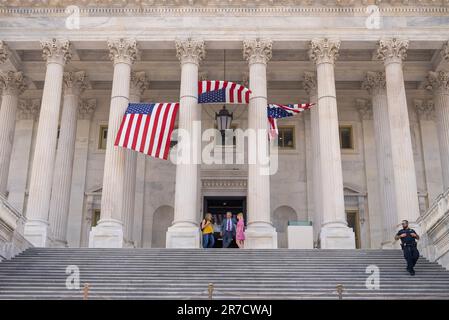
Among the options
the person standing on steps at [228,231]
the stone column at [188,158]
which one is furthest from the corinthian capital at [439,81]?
the person standing on steps at [228,231]

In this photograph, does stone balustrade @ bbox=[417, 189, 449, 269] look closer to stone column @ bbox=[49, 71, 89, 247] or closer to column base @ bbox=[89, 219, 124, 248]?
column base @ bbox=[89, 219, 124, 248]

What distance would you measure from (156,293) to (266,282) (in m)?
3.58

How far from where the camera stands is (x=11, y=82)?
31.0m

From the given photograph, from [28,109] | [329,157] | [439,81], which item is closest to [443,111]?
[439,81]

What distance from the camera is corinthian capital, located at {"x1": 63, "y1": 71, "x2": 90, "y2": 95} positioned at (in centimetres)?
3117

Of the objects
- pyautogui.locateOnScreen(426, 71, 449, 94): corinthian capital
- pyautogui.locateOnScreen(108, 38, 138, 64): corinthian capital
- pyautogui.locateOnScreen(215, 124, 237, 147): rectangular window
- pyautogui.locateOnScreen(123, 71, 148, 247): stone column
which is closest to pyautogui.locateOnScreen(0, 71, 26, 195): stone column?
pyautogui.locateOnScreen(123, 71, 148, 247): stone column

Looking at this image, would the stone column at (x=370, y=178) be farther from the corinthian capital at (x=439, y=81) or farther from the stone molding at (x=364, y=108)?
the corinthian capital at (x=439, y=81)

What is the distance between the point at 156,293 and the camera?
17703mm

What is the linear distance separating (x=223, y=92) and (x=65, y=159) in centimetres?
906

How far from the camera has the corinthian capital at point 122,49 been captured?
2788cm

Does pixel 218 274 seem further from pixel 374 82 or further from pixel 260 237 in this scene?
pixel 374 82

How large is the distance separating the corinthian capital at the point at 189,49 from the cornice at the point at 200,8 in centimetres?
153

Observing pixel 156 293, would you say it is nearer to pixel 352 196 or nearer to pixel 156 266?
pixel 156 266

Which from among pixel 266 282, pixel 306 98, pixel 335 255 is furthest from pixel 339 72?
pixel 266 282
